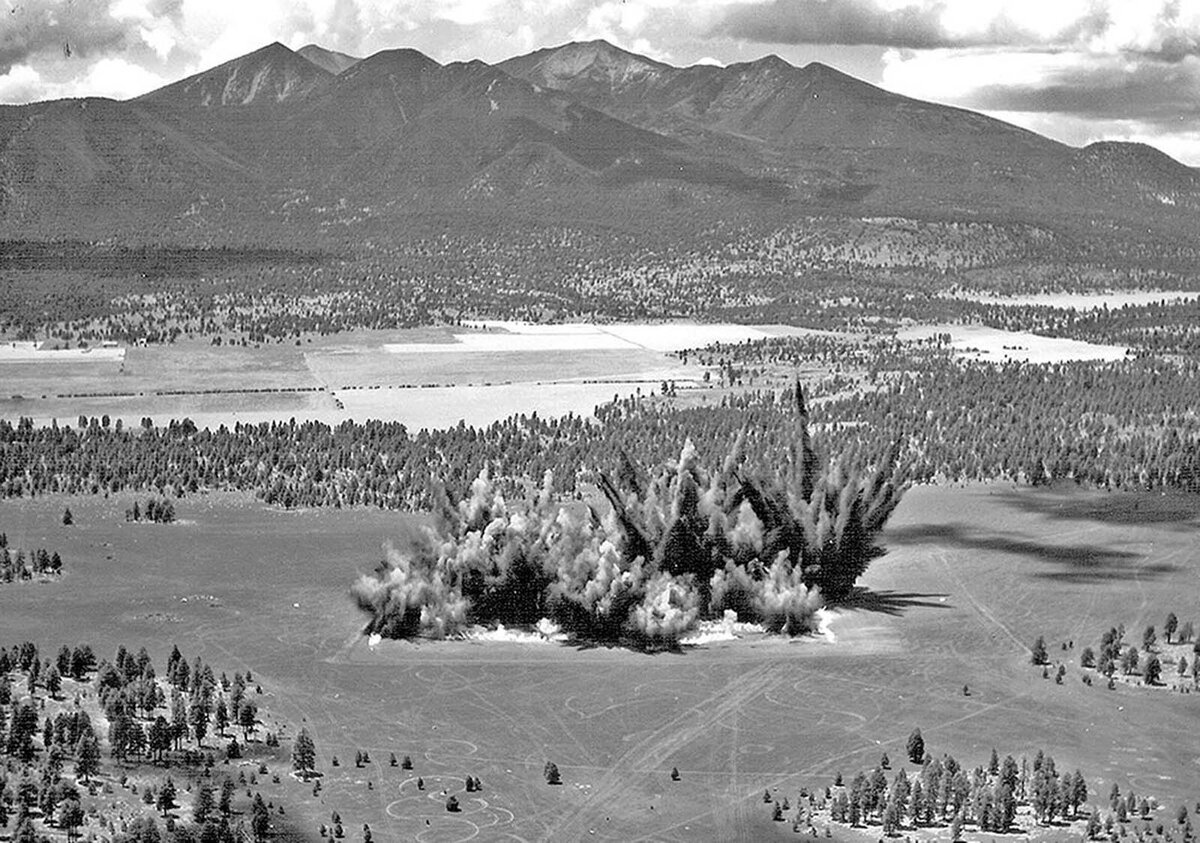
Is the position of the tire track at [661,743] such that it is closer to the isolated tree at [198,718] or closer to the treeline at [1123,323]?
the isolated tree at [198,718]

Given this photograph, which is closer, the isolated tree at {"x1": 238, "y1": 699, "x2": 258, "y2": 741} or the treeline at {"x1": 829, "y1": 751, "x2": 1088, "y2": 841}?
the treeline at {"x1": 829, "y1": 751, "x2": 1088, "y2": 841}

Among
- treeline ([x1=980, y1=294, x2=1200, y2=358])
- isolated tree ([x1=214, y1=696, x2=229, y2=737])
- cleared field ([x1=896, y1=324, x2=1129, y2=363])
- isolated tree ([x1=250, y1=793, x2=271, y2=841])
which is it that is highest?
treeline ([x1=980, y1=294, x2=1200, y2=358])

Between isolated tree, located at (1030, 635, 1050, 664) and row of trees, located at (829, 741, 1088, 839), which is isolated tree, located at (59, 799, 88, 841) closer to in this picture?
row of trees, located at (829, 741, 1088, 839)

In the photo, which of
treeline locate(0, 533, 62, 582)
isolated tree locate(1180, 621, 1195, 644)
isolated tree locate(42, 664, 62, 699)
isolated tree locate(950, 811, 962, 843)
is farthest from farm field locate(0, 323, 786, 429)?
isolated tree locate(950, 811, 962, 843)

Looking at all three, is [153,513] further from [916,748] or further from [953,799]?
[953,799]


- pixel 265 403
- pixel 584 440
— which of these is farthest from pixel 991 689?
pixel 265 403

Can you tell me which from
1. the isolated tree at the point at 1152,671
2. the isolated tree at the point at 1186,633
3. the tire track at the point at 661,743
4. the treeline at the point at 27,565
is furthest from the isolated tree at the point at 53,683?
the isolated tree at the point at 1186,633

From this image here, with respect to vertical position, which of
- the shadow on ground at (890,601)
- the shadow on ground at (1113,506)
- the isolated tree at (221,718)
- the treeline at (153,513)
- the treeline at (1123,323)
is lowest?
the isolated tree at (221,718)

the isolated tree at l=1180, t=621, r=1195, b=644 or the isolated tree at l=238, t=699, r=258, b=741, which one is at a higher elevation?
the isolated tree at l=1180, t=621, r=1195, b=644
